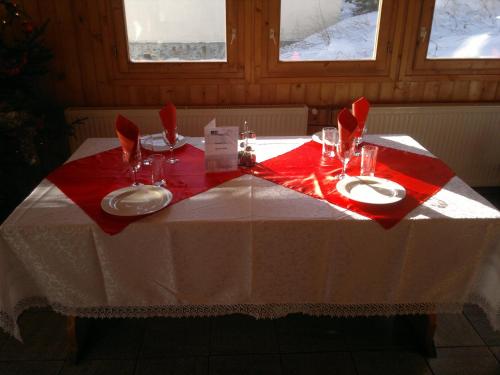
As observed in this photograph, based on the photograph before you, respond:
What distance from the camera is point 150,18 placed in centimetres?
265

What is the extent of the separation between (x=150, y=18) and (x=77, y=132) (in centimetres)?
85

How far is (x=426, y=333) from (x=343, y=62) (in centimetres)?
174

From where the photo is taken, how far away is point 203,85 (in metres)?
2.77

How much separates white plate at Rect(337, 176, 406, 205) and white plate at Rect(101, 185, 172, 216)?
60cm

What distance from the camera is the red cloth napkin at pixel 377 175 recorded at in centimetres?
137

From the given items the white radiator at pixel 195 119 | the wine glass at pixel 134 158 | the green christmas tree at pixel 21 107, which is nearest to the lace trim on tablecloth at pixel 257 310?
the wine glass at pixel 134 158

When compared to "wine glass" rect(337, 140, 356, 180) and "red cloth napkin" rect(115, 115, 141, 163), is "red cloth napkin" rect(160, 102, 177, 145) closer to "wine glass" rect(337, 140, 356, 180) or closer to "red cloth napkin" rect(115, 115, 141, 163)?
"red cloth napkin" rect(115, 115, 141, 163)

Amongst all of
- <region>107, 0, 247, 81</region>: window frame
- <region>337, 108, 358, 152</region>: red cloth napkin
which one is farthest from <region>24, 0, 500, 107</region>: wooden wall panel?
<region>337, 108, 358, 152</region>: red cloth napkin

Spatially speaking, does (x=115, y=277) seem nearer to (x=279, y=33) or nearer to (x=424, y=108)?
(x=279, y=33)

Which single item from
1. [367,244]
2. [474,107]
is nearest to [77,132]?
[367,244]

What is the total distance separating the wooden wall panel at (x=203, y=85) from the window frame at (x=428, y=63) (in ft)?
0.12

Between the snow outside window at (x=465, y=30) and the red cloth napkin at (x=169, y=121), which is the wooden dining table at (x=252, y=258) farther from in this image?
the snow outside window at (x=465, y=30)

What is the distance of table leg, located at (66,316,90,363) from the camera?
5.29ft

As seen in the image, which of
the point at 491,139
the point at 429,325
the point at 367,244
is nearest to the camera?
the point at 367,244
